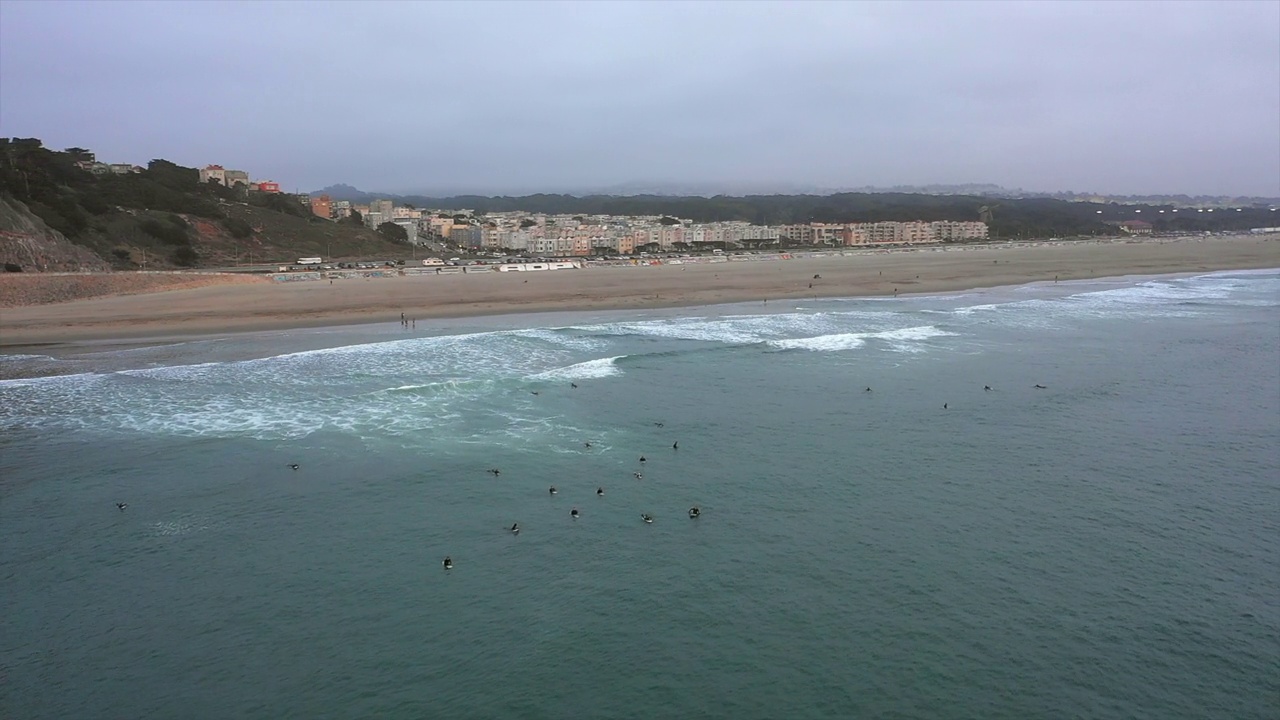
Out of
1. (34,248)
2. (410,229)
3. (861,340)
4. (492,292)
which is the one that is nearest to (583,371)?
(861,340)

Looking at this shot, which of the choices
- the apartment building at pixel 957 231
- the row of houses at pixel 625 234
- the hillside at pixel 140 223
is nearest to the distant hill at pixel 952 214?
the apartment building at pixel 957 231

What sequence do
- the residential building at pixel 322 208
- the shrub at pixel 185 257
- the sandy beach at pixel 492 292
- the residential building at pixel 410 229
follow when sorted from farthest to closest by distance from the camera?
the residential building at pixel 322 208, the residential building at pixel 410 229, the shrub at pixel 185 257, the sandy beach at pixel 492 292

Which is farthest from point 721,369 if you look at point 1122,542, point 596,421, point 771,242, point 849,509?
point 771,242

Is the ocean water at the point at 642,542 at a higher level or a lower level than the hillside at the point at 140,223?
lower

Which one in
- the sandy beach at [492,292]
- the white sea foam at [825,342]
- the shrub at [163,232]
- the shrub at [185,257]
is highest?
the shrub at [163,232]

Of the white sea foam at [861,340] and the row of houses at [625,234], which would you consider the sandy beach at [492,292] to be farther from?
the row of houses at [625,234]

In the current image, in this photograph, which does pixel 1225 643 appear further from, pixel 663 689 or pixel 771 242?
pixel 771 242

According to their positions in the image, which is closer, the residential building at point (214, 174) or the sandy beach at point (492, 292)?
the sandy beach at point (492, 292)
